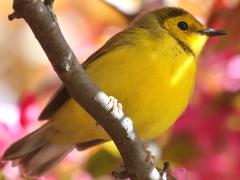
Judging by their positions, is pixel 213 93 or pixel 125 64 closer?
pixel 125 64

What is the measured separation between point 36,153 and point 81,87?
1556 millimetres

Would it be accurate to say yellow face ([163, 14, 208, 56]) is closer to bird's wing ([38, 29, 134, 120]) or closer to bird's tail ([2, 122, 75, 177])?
bird's wing ([38, 29, 134, 120])

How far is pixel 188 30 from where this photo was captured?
384 cm

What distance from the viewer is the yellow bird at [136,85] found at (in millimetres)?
3281

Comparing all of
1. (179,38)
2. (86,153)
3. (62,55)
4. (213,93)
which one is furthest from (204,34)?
(62,55)

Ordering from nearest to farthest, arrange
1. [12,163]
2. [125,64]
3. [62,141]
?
[125,64] → [12,163] → [62,141]

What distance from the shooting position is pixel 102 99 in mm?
2473

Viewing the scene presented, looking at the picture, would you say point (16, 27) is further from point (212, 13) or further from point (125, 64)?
point (125, 64)

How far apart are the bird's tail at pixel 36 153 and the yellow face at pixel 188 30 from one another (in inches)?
33.0

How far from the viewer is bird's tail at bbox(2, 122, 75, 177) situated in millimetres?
Answer: 3651

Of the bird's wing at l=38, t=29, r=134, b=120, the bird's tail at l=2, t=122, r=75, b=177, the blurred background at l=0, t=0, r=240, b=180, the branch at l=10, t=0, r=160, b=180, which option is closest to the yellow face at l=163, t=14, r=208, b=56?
the blurred background at l=0, t=0, r=240, b=180

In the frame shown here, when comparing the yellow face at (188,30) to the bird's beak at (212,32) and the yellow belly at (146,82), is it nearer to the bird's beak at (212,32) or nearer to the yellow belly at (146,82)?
the bird's beak at (212,32)

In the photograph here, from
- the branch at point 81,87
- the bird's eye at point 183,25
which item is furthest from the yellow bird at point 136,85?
the branch at point 81,87

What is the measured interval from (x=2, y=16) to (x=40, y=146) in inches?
85.6
